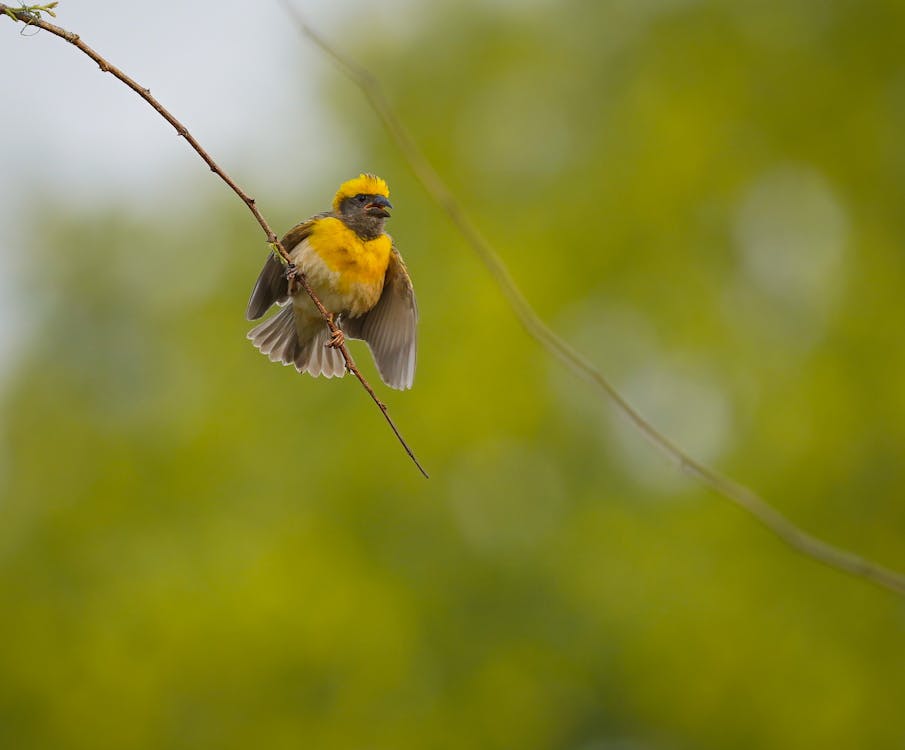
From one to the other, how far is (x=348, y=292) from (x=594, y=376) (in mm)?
2436

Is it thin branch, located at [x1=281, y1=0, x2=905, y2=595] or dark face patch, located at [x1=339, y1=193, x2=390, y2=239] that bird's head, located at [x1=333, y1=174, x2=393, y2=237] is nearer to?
A: dark face patch, located at [x1=339, y1=193, x2=390, y2=239]

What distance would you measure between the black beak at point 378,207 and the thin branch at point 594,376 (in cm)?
192

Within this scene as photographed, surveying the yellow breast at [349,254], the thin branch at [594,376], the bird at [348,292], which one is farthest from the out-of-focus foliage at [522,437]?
the thin branch at [594,376]

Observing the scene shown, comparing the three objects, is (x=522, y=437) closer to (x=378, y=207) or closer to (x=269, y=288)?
(x=378, y=207)

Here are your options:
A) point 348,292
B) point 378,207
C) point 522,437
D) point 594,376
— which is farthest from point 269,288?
point 522,437

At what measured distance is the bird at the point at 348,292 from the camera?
A: 16.1 feet

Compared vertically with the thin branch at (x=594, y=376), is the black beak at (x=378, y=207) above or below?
above

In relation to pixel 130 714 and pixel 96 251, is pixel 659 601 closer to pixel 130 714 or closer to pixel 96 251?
pixel 130 714

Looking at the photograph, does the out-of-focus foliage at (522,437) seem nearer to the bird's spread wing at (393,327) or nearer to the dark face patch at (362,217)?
the bird's spread wing at (393,327)

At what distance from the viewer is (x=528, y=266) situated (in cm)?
1522

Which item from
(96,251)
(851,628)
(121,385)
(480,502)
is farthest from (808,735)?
(96,251)

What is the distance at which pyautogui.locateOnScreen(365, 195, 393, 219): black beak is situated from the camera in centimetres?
493

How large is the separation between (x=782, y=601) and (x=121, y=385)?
8.80 meters

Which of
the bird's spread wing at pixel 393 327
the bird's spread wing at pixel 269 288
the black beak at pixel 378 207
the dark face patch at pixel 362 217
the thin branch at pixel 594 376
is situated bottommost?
the thin branch at pixel 594 376
